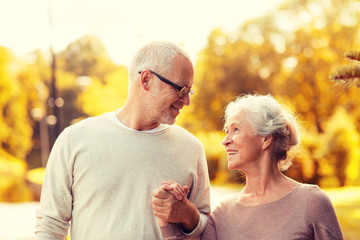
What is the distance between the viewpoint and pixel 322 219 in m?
2.58

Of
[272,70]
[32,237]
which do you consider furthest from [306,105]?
[32,237]

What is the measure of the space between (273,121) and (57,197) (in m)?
1.36

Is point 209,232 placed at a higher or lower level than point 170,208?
lower

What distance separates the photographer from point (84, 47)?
47.6m

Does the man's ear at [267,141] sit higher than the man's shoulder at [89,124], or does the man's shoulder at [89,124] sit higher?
the man's shoulder at [89,124]

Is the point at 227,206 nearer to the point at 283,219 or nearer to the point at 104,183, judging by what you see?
the point at 283,219

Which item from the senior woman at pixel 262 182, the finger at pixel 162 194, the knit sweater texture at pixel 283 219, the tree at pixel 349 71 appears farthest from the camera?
the tree at pixel 349 71

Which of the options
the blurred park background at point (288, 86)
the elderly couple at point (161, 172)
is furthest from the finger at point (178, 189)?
the blurred park background at point (288, 86)

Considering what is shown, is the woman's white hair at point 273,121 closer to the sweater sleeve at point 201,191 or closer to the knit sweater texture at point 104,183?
the sweater sleeve at point 201,191

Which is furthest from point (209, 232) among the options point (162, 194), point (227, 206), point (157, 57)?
point (157, 57)

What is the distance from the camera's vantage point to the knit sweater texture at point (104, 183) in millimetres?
2748

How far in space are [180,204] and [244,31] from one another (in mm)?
24217

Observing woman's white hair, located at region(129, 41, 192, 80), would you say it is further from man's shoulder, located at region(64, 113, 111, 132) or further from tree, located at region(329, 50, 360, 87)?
tree, located at region(329, 50, 360, 87)

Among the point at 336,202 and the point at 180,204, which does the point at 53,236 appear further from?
the point at 336,202
